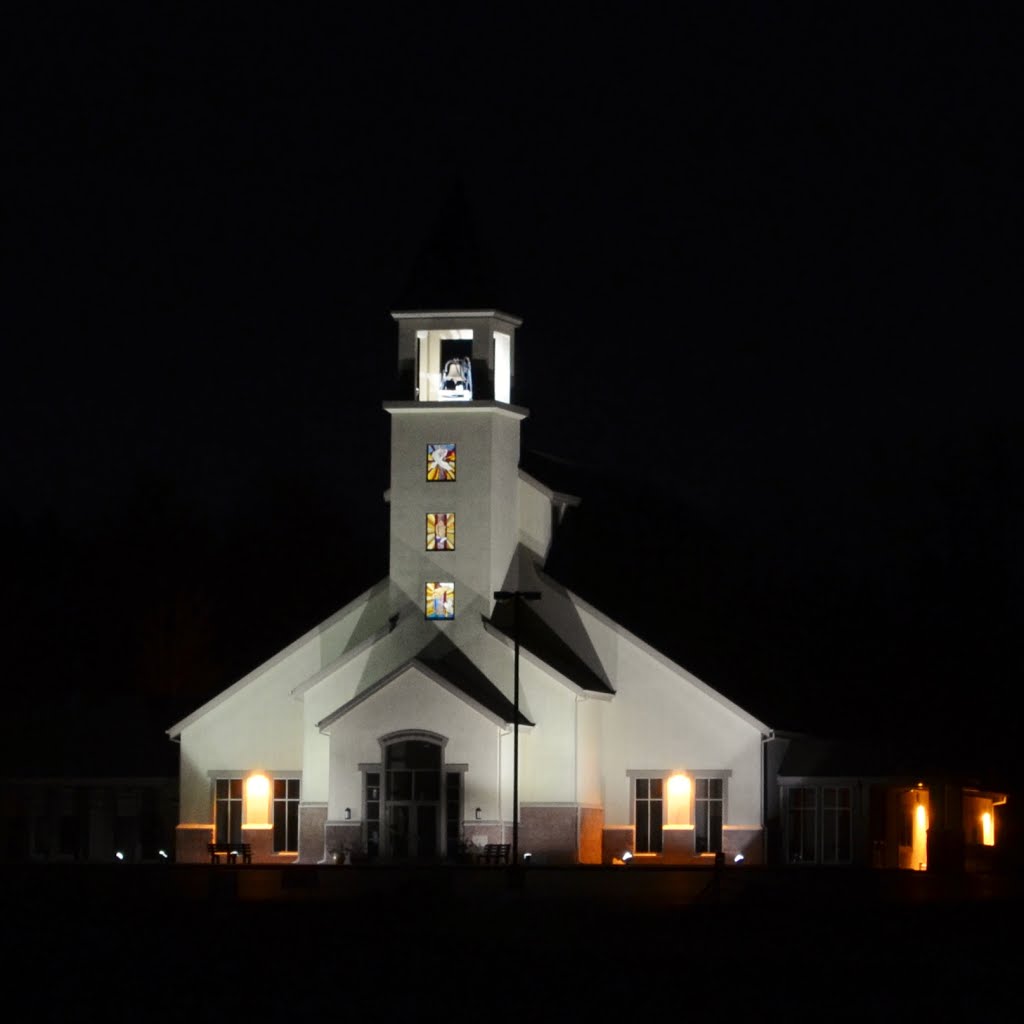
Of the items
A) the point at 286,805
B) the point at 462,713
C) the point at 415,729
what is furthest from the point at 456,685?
the point at 286,805

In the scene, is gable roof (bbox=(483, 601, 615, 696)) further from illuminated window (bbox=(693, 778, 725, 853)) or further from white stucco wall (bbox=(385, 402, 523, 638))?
illuminated window (bbox=(693, 778, 725, 853))

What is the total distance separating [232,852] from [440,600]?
7.81 meters

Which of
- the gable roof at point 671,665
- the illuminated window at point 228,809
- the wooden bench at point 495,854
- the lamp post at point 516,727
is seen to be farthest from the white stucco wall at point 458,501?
the illuminated window at point 228,809

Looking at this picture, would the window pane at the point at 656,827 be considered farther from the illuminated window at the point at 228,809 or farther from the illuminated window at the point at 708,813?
the illuminated window at the point at 228,809

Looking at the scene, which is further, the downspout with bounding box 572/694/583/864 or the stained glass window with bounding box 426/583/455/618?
the stained glass window with bounding box 426/583/455/618

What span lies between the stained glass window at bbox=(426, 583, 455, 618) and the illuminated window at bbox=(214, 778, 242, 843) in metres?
6.39

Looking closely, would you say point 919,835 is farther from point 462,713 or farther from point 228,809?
point 228,809

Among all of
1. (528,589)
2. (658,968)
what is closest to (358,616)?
(528,589)

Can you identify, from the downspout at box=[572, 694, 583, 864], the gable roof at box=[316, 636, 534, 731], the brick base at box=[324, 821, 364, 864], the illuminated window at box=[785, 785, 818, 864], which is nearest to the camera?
the gable roof at box=[316, 636, 534, 731]

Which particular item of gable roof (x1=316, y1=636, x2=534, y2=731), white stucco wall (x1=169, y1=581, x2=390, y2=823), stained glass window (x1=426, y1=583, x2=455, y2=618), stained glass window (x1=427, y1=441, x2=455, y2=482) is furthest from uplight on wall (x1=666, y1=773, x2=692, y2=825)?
stained glass window (x1=427, y1=441, x2=455, y2=482)

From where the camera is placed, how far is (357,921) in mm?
42406

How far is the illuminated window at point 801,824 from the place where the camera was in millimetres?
64188

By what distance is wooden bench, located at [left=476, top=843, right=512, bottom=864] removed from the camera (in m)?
60.8

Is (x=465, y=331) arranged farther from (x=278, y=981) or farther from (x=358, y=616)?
(x=278, y=981)
